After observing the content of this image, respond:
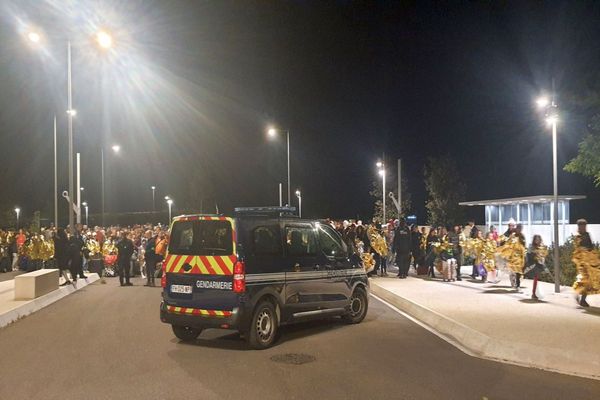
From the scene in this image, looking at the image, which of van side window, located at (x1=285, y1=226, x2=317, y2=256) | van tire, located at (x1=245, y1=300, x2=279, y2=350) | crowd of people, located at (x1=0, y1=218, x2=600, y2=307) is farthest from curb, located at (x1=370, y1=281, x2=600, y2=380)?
van tire, located at (x1=245, y1=300, x2=279, y2=350)

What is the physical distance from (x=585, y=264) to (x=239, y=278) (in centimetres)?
708

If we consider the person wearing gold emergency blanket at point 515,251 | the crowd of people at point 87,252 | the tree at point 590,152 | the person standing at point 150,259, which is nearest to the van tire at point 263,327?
the person wearing gold emergency blanket at point 515,251

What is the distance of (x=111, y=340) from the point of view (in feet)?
33.9

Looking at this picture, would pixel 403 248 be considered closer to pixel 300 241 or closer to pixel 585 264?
pixel 585 264

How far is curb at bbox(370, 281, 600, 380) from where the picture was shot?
27.1ft

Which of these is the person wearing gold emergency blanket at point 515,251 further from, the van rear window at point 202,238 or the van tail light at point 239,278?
the van rear window at point 202,238

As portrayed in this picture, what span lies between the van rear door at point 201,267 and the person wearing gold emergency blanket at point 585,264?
23.2 ft

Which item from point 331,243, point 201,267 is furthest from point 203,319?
point 331,243

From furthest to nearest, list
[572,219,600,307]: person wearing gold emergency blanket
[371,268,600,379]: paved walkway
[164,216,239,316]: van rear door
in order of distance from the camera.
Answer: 1. [572,219,600,307]: person wearing gold emergency blanket
2. [164,216,239,316]: van rear door
3. [371,268,600,379]: paved walkway

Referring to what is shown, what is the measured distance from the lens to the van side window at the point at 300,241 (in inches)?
418

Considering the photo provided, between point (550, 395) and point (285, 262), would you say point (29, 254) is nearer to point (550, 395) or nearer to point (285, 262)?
point (285, 262)

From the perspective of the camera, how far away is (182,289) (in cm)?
989

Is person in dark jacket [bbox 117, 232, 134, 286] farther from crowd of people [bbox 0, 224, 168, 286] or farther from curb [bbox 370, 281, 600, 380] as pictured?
curb [bbox 370, 281, 600, 380]

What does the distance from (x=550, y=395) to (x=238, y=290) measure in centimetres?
455
